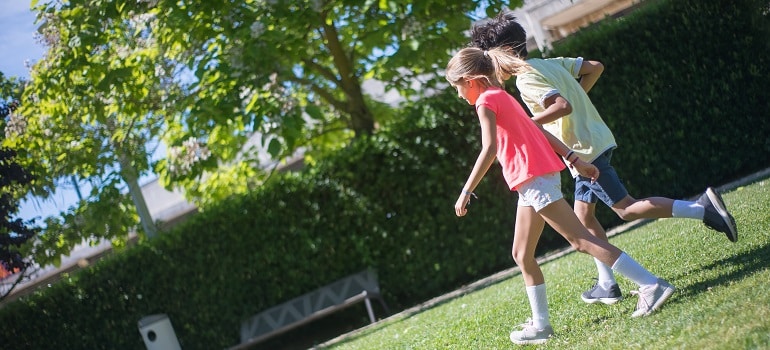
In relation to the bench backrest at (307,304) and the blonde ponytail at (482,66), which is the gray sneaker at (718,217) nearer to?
the blonde ponytail at (482,66)

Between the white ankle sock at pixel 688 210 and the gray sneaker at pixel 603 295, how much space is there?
0.61m

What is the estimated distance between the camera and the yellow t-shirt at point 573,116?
5.50 meters

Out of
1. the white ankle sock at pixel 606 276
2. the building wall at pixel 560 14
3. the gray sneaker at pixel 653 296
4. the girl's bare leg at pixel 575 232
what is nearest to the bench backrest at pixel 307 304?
the white ankle sock at pixel 606 276

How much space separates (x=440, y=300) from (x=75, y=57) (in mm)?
5445

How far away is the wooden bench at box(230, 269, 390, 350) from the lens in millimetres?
11422

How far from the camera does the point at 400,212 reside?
1167 cm

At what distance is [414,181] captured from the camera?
458 inches

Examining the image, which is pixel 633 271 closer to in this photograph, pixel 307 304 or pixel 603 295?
pixel 603 295

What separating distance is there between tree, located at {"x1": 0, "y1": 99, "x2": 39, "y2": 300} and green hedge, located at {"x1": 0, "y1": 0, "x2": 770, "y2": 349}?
0.75 m

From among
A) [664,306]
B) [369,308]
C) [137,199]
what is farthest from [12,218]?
[664,306]

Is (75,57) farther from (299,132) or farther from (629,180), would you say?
(629,180)

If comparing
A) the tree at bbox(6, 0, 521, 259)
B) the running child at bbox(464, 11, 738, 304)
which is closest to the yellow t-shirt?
the running child at bbox(464, 11, 738, 304)

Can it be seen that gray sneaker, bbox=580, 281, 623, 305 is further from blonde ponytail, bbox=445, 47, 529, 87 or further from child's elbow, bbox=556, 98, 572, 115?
blonde ponytail, bbox=445, 47, 529, 87

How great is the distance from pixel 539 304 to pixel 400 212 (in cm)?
647
